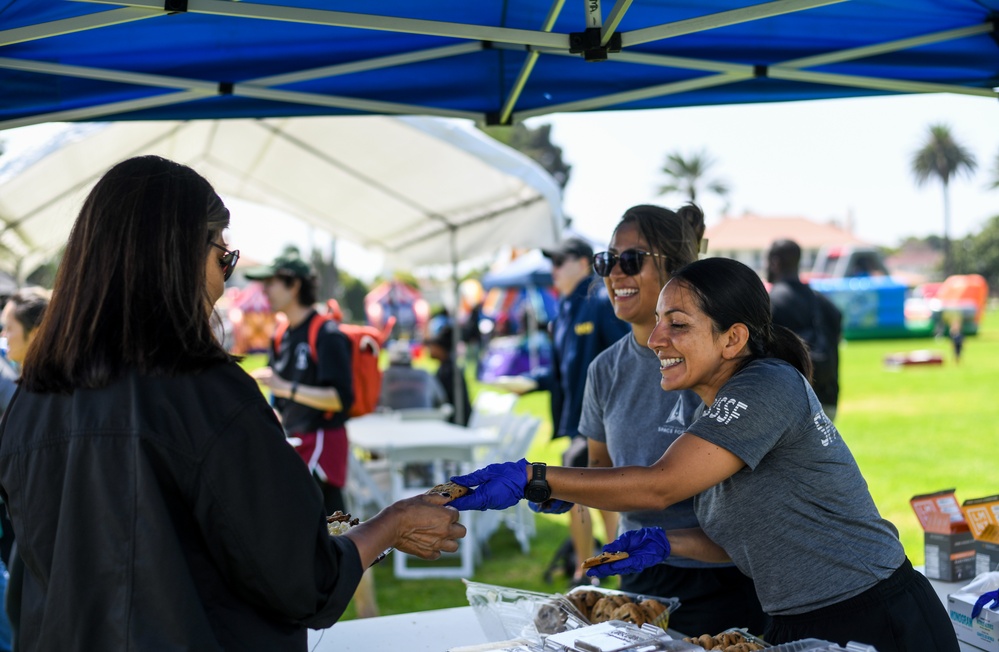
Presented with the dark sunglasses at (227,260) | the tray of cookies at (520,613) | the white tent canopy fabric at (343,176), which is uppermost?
the white tent canopy fabric at (343,176)

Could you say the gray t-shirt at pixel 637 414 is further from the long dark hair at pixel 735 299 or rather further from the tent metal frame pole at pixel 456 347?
the tent metal frame pole at pixel 456 347

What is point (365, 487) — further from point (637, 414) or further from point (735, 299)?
point (735, 299)

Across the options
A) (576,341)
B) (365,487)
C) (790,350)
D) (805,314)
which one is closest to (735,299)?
(790,350)

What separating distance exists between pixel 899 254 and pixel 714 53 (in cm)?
11154

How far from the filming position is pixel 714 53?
127 inches

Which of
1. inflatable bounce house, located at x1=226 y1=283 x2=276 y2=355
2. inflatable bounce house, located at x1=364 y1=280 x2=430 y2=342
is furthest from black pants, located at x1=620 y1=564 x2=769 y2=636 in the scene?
inflatable bounce house, located at x1=226 y1=283 x2=276 y2=355

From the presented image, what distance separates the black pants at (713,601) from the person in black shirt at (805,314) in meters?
3.63

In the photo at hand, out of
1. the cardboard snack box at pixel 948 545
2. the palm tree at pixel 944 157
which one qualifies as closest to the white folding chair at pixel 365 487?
the cardboard snack box at pixel 948 545

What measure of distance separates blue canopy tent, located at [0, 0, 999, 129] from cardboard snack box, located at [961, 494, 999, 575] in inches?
61.1

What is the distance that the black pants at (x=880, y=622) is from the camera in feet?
6.50

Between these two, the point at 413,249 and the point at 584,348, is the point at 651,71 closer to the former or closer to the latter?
the point at 584,348

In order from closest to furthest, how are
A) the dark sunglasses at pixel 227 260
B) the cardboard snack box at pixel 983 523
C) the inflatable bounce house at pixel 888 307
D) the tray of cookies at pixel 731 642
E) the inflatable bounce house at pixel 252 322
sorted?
the dark sunglasses at pixel 227 260
the tray of cookies at pixel 731 642
the cardboard snack box at pixel 983 523
the inflatable bounce house at pixel 888 307
the inflatable bounce house at pixel 252 322

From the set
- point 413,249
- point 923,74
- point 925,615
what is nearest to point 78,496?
point 925,615

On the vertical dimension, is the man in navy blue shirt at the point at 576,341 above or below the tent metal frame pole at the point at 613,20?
below
